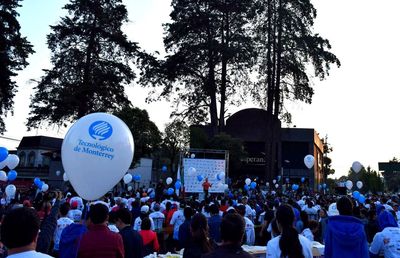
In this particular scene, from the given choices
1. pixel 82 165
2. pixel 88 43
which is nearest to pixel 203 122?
pixel 88 43

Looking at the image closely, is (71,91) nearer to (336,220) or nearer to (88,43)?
(88,43)

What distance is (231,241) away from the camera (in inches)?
116

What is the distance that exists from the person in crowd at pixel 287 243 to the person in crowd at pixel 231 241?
0.92 metres

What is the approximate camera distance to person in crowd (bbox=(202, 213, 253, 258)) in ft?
9.51

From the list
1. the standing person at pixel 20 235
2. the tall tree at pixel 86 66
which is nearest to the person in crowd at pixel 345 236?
the standing person at pixel 20 235

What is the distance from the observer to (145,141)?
33875mm

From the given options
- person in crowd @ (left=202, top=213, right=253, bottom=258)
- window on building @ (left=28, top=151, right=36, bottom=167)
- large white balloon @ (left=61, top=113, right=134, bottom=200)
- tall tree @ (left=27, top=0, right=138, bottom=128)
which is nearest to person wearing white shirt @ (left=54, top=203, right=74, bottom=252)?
large white balloon @ (left=61, top=113, right=134, bottom=200)

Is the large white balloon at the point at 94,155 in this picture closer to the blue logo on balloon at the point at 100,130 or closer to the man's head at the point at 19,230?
the blue logo on balloon at the point at 100,130

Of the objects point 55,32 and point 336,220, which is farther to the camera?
point 55,32

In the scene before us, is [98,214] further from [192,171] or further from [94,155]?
[192,171]

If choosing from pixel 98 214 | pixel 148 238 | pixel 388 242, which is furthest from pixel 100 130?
pixel 388 242

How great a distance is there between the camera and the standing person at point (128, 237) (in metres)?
4.93

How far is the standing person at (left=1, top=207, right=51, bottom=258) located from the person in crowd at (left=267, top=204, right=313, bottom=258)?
7.30ft

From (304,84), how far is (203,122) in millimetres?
8745
